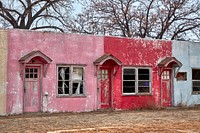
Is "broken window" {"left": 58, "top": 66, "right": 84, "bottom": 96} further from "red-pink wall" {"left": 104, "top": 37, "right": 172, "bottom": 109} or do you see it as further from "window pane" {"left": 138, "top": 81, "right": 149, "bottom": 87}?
"window pane" {"left": 138, "top": 81, "right": 149, "bottom": 87}

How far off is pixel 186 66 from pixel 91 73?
6987mm

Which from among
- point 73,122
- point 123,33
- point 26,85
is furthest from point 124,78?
point 123,33

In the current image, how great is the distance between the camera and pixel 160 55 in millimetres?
24391

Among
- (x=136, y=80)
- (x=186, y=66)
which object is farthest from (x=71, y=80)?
(x=186, y=66)

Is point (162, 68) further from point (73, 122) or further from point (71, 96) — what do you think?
point (73, 122)

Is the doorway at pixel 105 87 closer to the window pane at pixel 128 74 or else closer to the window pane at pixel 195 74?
the window pane at pixel 128 74

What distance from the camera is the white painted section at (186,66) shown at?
82.1 ft

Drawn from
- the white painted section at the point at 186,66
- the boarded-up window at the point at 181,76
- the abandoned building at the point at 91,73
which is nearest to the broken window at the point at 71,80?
the abandoned building at the point at 91,73

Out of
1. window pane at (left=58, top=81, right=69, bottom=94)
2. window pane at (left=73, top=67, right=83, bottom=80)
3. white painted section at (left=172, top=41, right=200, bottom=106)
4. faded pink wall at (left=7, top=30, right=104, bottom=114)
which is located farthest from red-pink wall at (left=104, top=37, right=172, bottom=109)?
window pane at (left=58, top=81, right=69, bottom=94)

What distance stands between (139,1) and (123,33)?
3.14 meters

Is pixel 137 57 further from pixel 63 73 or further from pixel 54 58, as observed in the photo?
pixel 54 58

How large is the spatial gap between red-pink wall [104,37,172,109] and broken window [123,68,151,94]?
0.29 metres

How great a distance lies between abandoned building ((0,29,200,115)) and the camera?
63.7 feet

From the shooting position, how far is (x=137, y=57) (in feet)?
76.8
